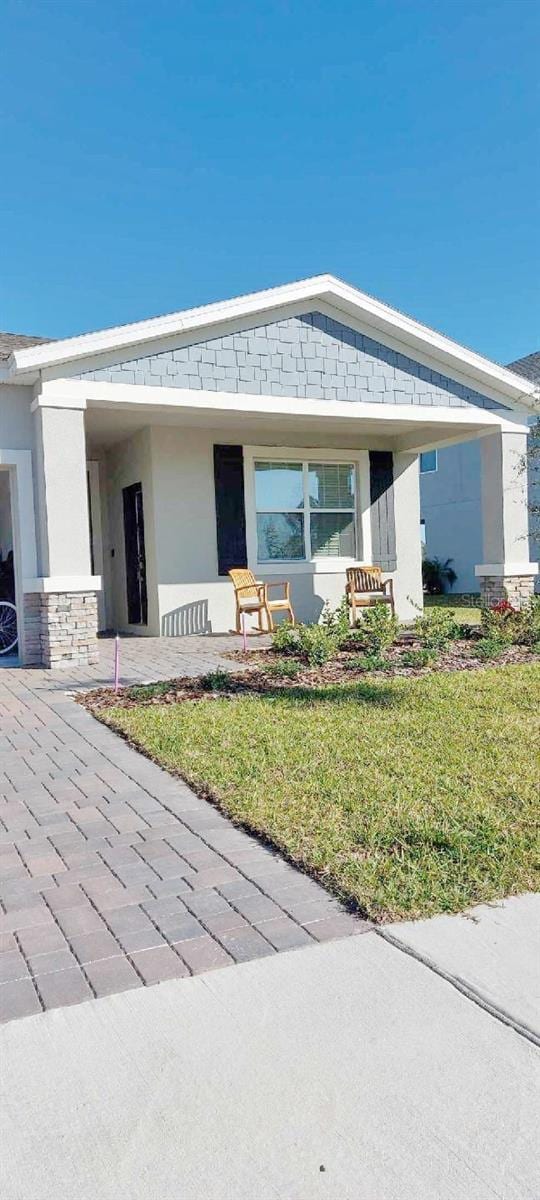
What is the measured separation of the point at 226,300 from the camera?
9.73m

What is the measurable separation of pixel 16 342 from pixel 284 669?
6838 mm

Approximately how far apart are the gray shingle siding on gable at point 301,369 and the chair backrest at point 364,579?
2.80 metres

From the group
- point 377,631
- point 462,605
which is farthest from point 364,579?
point 462,605

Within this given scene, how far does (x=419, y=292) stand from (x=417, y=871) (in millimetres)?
16388

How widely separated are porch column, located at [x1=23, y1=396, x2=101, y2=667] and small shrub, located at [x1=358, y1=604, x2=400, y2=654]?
3213mm

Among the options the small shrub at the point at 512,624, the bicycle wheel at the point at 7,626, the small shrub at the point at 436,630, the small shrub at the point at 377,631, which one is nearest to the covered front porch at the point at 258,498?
the bicycle wheel at the point at 7,626

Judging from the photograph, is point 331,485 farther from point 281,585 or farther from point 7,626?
point 7,626

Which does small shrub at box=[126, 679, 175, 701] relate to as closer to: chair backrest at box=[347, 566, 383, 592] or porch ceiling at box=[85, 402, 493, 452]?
porch ceiling at box=[85, 402, 493, 452]

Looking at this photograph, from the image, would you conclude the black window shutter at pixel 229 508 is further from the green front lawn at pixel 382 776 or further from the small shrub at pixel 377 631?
the green front lawn at pixel 382 776

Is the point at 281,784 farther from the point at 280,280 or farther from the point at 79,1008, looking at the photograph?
the point at 280,280

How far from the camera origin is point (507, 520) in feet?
39.4

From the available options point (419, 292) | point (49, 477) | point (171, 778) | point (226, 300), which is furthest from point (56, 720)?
point (419, 292)

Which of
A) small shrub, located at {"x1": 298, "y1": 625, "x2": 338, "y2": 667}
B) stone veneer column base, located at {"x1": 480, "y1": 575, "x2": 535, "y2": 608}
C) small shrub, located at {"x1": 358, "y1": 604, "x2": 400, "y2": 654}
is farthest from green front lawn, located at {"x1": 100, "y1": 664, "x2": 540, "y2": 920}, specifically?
stone veneer column base, located at {"x1": 480, "y1": 575, "x2": 535, "y2": 608}

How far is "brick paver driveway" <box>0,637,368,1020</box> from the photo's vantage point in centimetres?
269
